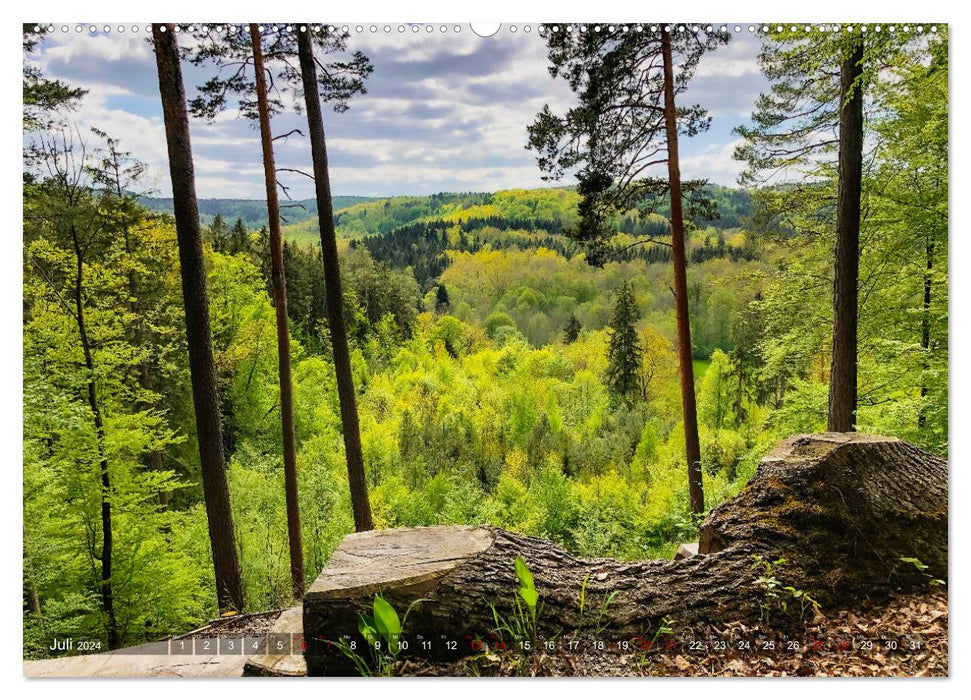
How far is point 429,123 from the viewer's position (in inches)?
171

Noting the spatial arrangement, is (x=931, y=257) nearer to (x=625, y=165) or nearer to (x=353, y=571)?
(x=625, y=165)

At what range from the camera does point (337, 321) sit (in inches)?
209

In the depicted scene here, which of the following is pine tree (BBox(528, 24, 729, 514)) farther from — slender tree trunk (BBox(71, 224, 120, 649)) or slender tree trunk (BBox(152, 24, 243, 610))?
slender tree trunk (BBox(71, 224, 120, 649))

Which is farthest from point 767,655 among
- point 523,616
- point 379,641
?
point 379,641

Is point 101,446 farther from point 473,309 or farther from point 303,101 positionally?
point 473,309

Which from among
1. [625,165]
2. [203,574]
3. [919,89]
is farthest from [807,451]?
[203,574]

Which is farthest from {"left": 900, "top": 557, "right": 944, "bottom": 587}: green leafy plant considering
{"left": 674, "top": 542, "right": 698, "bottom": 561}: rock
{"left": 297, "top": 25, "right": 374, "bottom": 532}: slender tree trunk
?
{"left": 297, "top": 25, "right": 374, "bottom": 532}: slender tree trunk

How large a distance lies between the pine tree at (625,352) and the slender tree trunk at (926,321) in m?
2.84

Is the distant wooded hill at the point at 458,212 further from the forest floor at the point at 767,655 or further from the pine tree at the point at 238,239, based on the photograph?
the forest floor at the point at 767,655

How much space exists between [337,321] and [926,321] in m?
4.56

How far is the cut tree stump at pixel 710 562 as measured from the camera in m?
2.68

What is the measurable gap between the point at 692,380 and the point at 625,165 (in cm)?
196

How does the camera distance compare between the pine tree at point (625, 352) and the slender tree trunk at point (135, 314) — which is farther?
the pine tree at point (625, 352)

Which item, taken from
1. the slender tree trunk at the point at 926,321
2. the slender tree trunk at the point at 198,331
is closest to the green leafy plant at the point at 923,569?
the slender tree trunk at the point at 926,321
